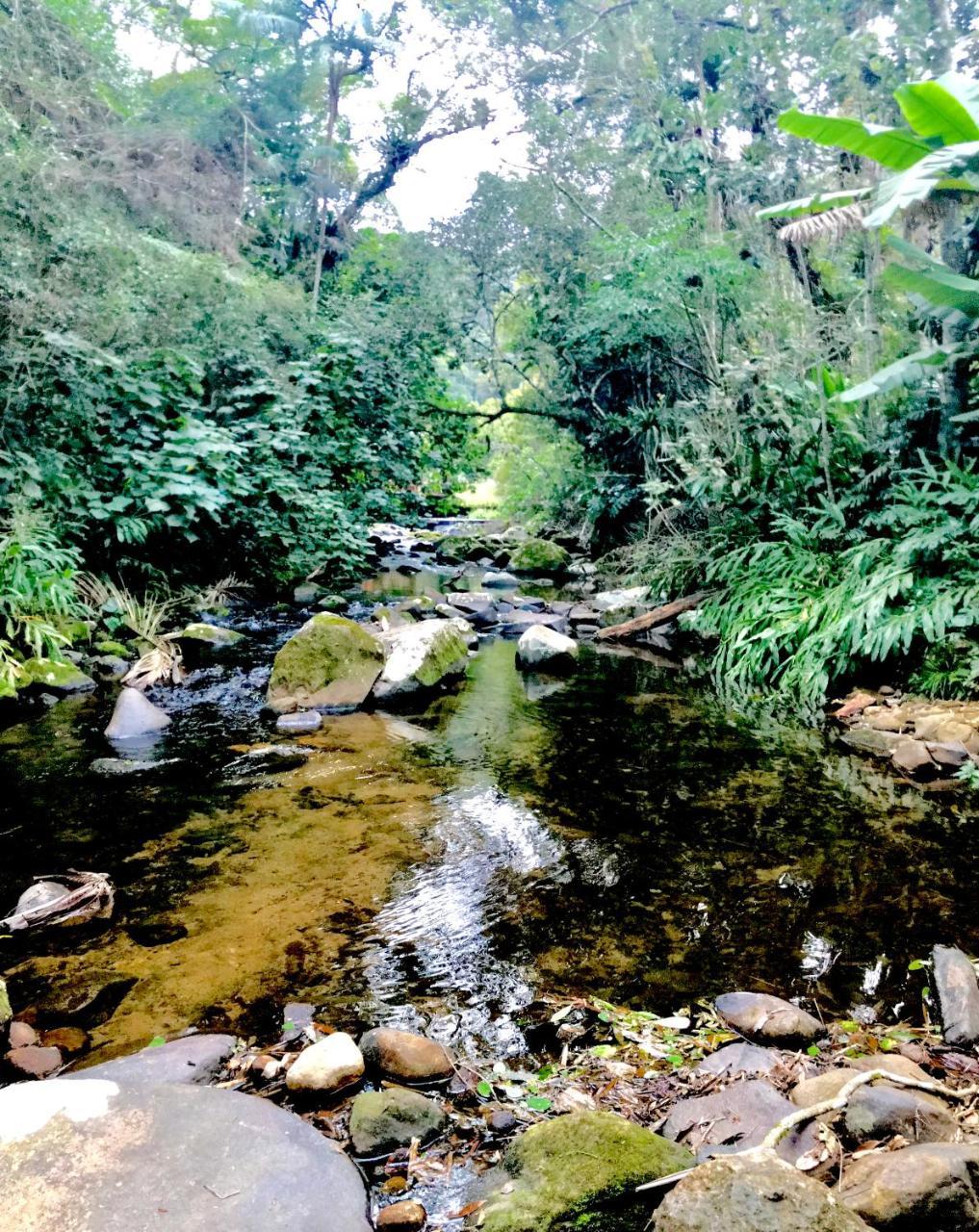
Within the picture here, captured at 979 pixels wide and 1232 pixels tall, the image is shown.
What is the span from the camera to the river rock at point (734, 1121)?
1.77 m

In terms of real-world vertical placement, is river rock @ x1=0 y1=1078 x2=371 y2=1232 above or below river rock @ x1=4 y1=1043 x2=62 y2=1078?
above

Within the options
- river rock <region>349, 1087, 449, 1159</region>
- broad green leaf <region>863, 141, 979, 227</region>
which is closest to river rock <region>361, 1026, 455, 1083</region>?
river rock <region>349, 1087, 449, 1159</region>

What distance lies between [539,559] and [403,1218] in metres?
11.8

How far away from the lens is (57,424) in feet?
22.4

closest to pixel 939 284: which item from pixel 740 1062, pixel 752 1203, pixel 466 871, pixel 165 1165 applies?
pixel 466 871

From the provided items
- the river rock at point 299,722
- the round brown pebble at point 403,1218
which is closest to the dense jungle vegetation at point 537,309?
the river rock at point 299,722

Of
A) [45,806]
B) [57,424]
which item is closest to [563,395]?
[57,424]

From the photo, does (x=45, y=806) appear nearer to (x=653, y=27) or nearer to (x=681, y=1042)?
(x=681, y=1042)

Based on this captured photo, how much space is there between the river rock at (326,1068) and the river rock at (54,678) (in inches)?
184

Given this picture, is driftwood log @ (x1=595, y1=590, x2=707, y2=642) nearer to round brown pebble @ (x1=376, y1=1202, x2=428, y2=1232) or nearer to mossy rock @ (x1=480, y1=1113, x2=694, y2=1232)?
mossy rock @ (x1=480, y1=1113, x2=694, y2=1232)

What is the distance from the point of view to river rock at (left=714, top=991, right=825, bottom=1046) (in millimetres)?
2244

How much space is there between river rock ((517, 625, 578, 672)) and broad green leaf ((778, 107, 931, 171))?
4.31 meters

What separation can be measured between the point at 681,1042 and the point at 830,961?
760 millimetres

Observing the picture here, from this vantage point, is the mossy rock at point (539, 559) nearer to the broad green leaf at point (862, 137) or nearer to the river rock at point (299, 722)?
the river rock at point (299, 722)
